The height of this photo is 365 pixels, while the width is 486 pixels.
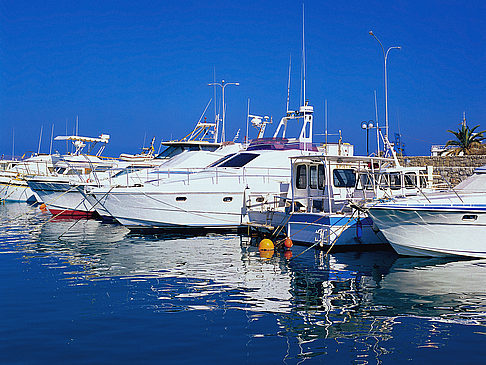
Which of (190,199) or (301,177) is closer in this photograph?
(301,177)

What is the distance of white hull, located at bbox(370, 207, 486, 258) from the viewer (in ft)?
44.4

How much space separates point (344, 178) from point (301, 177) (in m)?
1.70

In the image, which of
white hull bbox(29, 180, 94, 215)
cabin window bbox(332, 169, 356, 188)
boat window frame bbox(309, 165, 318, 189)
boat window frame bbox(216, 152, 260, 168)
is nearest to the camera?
cabin window bbox(332, 169, 356, 188)

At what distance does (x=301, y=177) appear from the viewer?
19.4 m

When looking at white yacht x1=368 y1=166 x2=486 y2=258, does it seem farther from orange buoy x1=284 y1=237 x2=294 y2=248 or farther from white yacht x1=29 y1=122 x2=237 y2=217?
white yacht x1=29 y1=122 x2=237 y2=217

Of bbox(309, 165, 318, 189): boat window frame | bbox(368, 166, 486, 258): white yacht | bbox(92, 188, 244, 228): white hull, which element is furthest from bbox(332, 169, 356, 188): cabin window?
bbox(92, 188, 244, 228): white hull

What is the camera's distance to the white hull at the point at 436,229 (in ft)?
44.4

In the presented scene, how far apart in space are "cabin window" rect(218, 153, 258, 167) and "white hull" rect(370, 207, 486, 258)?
9657mm

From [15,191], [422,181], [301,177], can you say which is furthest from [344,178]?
[15,191]

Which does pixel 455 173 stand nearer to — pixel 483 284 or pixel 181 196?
pixel 181 196

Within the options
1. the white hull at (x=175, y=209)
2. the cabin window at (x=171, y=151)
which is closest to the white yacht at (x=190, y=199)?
the white hull at (x=175, y=209)

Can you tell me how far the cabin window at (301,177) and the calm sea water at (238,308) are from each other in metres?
4.09

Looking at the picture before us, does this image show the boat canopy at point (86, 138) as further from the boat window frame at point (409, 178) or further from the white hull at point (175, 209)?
the boat window frame at point (409, 178)

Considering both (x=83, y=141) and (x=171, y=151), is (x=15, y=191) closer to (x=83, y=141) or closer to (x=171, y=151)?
(x=83, y=141)
